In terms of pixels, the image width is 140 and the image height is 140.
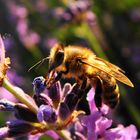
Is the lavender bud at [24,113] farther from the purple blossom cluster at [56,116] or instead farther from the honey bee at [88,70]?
the honey bee at [88,70]

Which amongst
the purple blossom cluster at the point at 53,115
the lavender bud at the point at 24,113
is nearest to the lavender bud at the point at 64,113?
the purple blossom cluster at the point at 53,115

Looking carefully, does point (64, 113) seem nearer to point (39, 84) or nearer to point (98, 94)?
point (39, 84)

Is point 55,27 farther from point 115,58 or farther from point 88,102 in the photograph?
point 88,102

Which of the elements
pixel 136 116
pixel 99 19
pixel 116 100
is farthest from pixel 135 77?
pixel 116 100

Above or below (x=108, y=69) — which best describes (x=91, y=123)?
below

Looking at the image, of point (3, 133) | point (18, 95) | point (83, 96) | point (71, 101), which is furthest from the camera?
point (83, 96)

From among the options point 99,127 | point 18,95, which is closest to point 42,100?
point 18,95

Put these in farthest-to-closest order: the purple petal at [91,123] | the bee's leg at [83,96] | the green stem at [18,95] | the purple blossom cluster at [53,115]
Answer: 1. the bee's leg at [83,96]
2. the purple petal at [91,123]
3. the purple blossom cluster at [53,115]
4. the green stem at [18,95]
